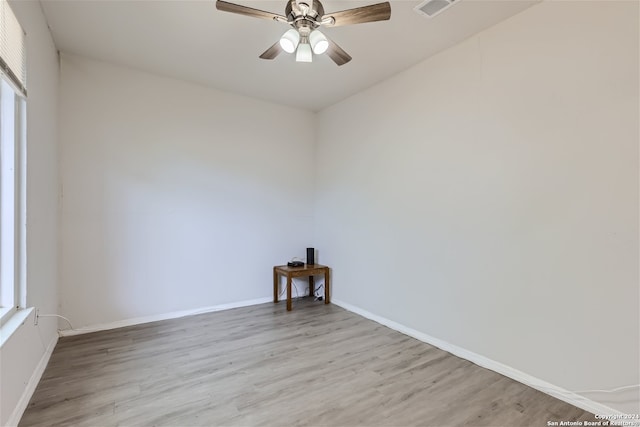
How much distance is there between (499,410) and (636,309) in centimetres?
100

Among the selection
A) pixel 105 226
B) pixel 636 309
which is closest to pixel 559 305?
pixel 636 309

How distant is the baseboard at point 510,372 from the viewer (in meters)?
1.98

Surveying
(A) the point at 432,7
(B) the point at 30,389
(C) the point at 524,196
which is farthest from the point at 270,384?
(A) the point at 432,7

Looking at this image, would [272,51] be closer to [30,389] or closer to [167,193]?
[167,193]

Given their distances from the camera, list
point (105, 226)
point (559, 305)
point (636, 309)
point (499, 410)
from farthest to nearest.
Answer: point (105, 226) < point (559, 305) < point (499, 410) < point (636, 309)

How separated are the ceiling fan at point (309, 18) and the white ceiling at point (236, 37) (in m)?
0.29

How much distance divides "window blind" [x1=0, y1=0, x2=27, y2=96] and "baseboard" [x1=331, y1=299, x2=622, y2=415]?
3559 millimetres

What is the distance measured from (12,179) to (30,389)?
1.35 meters

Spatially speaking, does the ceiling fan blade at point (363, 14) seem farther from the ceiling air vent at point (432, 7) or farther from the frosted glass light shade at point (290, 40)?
the ceiling air vent at point (432, 7)

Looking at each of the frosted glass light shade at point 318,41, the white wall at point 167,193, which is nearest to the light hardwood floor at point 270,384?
the white wall at point 167,193

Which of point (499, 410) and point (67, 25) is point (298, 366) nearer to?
point (499, 410)

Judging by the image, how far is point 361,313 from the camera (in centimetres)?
376

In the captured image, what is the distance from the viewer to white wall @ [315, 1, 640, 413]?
1.91 m

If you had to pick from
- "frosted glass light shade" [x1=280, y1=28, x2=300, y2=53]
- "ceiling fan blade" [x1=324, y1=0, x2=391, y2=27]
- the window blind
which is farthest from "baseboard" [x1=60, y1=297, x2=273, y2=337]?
"ceiling fan blade" [x1=324, y1=0, x2=391, y2=27]
